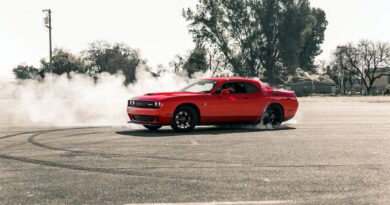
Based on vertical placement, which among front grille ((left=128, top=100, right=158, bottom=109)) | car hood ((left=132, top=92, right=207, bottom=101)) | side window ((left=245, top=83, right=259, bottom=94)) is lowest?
front grille ((left=128, top=100, right=158, bottom=109))

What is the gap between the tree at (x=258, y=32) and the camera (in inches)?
2377

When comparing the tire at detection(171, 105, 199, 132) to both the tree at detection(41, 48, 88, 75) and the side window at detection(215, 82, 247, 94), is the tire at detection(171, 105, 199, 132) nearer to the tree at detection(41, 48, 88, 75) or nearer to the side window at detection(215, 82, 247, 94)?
the side window at detection(215, 82, 247, 94)

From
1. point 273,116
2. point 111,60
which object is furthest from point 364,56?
point 273,116

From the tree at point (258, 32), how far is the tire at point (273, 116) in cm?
4569

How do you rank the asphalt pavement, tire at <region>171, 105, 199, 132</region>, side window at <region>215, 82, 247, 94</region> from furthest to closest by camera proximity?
1. side window at <region>215, 82, 247, 94</region>
2. tire at <region>171, 105, 199, 132</region>
3. the asphalt pavement

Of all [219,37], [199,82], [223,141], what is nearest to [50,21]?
[219,37]

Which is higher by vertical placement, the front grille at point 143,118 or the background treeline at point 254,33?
the background treeline at point 254,33

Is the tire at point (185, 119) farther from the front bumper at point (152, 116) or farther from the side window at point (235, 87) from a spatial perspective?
the side window at point (235, 87)

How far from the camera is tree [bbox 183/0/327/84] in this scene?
60375mm

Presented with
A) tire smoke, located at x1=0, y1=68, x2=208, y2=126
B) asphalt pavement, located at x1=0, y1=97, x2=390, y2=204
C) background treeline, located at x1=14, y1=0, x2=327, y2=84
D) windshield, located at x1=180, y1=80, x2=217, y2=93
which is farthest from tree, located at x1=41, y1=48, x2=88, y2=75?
asphalt pavement, located at x1=0, y1=97, x2=390, y2=204

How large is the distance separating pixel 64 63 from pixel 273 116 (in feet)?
270

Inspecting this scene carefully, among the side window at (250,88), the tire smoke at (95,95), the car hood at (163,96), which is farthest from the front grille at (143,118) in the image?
the tire smoke at (95,95)

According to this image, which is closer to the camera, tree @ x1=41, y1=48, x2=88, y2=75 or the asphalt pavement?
the asphalt pavement

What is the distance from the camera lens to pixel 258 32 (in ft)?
198
